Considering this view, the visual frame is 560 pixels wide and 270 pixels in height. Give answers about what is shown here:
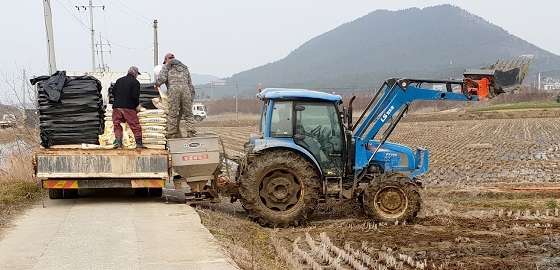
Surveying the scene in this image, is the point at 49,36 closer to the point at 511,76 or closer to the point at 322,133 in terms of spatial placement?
the point at 322,133

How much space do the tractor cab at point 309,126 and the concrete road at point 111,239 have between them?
2.08 meters

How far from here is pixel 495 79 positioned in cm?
1087

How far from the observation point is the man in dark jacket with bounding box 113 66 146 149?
11.4m

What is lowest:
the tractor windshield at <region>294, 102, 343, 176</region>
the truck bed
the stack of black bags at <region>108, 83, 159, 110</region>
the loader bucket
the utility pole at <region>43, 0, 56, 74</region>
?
the truck bed

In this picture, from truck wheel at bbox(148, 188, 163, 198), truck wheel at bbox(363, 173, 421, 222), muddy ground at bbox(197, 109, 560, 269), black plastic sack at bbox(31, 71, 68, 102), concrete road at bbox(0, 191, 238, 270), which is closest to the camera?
concrete road at bbox(0, 191, 238, 270)

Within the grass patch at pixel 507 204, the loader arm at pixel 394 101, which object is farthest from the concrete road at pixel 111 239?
the grass patch at pixel 507 204

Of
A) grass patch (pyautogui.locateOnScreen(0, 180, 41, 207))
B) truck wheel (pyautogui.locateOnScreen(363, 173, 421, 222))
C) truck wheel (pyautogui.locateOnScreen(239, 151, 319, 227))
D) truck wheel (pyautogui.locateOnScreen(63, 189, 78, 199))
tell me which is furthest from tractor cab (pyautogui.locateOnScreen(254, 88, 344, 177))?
grass patch (pyautogui.locateOnScreen(0, 180, 41, 207))

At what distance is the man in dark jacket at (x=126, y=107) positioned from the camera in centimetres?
1136

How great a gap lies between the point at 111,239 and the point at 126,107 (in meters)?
3.78

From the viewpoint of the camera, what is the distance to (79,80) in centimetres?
1174

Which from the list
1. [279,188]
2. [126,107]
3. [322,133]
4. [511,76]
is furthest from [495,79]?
[126,107]

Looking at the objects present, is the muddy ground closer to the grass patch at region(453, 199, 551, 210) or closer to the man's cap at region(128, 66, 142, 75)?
the grass patch at region(453, 199, 551, 210)

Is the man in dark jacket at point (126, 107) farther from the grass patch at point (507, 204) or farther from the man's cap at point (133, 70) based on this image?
the grass patch at point (507, 204)

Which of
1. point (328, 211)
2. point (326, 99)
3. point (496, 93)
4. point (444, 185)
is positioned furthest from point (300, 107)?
point (444, 185)
